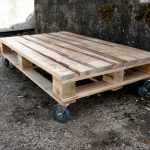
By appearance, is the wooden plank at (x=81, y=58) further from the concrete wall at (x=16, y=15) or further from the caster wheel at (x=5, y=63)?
the concrete wall at (x=16, y=15)

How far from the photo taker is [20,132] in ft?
8.39

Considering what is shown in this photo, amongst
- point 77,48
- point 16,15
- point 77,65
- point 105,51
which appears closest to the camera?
point 77,65

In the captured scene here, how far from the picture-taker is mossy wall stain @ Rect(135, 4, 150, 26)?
11.1 feet

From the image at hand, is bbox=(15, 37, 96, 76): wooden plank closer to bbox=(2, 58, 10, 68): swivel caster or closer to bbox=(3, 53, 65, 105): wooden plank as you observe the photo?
bbox=(3, 53, 65, 105): wooden plank

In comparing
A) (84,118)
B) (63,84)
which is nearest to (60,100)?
(63,84)

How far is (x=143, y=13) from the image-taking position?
11.3ft

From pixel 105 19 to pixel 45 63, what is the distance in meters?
1.64

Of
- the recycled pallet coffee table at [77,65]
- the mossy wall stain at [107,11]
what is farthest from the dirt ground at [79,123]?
the mossy wall stain at [107,11]

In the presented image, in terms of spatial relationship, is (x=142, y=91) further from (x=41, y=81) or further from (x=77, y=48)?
(x=41, y=81)

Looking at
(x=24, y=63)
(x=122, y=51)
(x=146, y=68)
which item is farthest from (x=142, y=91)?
(x=24, y=63)

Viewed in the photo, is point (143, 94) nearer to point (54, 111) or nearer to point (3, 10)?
point (54, 111)

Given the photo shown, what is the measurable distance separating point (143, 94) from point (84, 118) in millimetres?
902

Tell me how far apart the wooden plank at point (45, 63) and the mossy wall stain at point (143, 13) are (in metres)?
1.41

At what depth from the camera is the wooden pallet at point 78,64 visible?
2.52 meters
